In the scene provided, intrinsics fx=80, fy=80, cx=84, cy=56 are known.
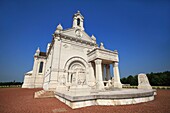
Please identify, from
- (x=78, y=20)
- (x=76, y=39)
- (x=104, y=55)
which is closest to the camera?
(x=104, y=55)

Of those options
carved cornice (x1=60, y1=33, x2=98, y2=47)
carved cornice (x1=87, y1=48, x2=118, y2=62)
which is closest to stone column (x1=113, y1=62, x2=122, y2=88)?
carved cornice (x1=87, y1=48, x2=118, y2=62)

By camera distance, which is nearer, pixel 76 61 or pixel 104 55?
pixel 104 55

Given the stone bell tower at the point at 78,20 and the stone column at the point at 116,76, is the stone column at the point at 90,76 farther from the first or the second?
the stone bell tower at the point at 78,20

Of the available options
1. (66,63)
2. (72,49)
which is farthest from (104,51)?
(66,63)

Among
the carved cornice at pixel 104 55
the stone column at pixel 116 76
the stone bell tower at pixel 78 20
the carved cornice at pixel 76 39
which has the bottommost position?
the stone column at pixel 116 76

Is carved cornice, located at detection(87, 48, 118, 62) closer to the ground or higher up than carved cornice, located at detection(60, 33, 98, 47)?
closer to the ground

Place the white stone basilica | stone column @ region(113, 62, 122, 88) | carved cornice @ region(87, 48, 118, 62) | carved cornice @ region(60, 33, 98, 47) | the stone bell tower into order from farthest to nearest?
the stone bell tower, carved cornice @ region(60, 33, 98, 47), stone column @ region(113, 62, 122, 88), carved cornice @ region(87, 48, 118, 62), the white stone basilica

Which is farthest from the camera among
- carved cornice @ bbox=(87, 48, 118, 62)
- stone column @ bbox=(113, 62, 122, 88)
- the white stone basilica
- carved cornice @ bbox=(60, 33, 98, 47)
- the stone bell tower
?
the stone bell tower

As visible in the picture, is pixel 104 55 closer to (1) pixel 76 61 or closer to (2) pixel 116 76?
(2) pixel 116 76

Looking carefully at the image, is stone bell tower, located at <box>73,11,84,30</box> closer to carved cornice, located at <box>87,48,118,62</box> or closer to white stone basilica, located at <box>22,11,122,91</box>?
white stone basilica, located at <box>22,11,122,91</box>

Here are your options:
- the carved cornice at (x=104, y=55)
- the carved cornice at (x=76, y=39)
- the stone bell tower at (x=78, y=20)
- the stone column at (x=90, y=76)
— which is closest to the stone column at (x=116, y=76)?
the carved cornice at (x=104, y=55)

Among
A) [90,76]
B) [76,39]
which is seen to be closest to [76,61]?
[90,76]

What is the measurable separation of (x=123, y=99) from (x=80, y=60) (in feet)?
40.0

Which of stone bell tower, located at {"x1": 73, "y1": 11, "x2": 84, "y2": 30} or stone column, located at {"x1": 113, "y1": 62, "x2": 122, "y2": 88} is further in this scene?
stone bell tower, located at {"x1": 73, "y1": 11, "x2": 84, "y2": 30}
